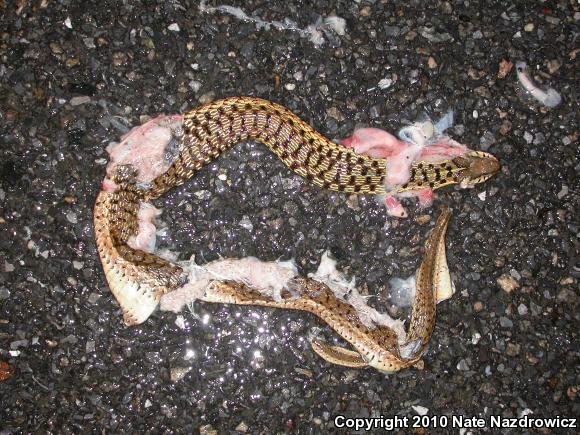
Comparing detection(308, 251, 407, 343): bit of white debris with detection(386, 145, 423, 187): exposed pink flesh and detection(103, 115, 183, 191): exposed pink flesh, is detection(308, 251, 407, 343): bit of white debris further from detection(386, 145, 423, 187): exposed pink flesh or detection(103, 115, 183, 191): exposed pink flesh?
detection(103, 115, 183, 191): exposed pink flesh

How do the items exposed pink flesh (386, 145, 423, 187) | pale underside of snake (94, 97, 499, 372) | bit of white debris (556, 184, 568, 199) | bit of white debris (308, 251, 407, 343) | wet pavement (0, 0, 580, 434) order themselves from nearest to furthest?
pale underside of snake (94, 97, 499, 372) < wet pavement (0, 0, 580, 434) < bit of white debris (308, 251, 407, 343) < exposed pink flesh (386, 145, 423, 187) < bit of white debris (556, 184, 568, 199)

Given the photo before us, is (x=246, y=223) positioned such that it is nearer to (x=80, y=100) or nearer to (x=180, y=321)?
(x=180, y=321)

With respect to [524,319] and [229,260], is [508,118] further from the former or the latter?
[229,260]

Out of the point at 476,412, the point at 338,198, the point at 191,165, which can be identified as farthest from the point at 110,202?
the point at 476,412

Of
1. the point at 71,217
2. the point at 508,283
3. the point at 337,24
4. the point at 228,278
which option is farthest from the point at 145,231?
the point at 508,283

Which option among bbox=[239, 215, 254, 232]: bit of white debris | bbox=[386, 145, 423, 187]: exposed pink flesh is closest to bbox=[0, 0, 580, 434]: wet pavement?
bbox=[239, 215, 254, 232]: bit of white debris

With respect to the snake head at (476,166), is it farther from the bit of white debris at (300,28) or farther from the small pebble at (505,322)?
the bit of white debris at (300,28)
